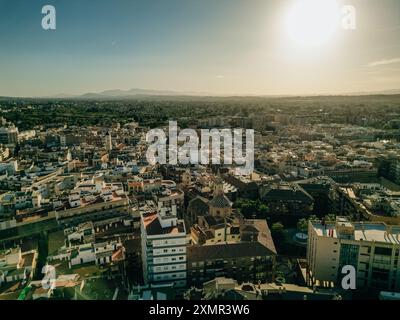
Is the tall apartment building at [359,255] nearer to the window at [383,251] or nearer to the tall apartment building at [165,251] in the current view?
the window at [383,251]

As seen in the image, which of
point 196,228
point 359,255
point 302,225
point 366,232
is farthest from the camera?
point 302,225

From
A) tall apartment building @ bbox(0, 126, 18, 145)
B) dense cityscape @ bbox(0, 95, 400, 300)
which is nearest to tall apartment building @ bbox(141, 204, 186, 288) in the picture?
dense cityscape @ bbox(0, 95, 400, 300)

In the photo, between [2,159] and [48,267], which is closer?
[48,267]

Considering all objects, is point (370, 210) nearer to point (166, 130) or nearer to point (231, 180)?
point (231, 180)

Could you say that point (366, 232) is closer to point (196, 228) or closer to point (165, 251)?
point (196, 228)

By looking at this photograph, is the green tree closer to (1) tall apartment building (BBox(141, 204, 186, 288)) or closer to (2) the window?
(2) the window

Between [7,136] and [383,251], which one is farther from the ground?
[7,136]

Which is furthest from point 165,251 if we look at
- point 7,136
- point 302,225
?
point 7,136
